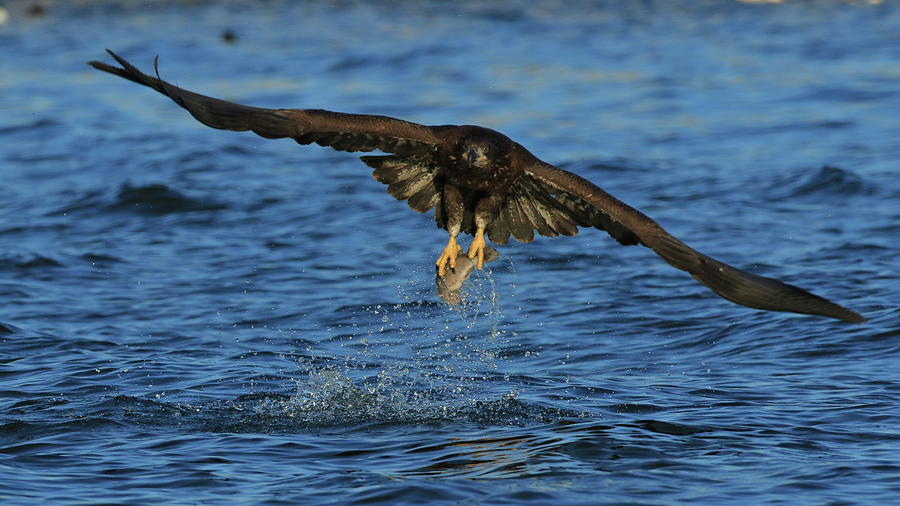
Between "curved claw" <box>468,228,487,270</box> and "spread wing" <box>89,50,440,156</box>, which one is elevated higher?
"spread wing" <box>89,50,440,156</box>

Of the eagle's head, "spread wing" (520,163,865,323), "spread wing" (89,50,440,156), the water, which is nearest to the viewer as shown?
"spread wing" (520,163,865,323)

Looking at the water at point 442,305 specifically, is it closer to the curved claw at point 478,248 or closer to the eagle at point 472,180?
the curved claw at point 478,248

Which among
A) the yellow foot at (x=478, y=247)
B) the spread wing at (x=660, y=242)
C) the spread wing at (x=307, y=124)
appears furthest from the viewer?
the yellow foot at (x=478, y=247)

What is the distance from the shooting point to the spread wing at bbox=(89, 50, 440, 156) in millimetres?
7195

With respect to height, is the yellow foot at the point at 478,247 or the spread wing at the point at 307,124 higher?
the spread wing at the point at 307,124

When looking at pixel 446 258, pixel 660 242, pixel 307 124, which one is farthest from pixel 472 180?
pixel 660 242

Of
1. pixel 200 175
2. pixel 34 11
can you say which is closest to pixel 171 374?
pixel 200 175

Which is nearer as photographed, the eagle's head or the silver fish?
the eagle's head

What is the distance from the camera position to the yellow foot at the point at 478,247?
833 centimetres

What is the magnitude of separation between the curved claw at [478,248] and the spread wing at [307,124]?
2.02 feet

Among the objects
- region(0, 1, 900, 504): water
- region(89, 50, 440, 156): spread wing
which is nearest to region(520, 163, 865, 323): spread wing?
region(89, 50, 440, 156): spread wing

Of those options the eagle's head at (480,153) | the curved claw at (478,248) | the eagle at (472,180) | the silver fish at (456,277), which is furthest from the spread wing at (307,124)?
the silver fish at (456,277)

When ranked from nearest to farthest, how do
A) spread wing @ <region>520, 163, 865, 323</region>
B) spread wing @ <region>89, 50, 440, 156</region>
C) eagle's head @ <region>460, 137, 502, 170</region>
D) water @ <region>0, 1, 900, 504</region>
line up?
spread wing @ <region>520, 163, 865, 323</region> < spread wing @ <region>89, 50, 440, 156</region> < water @ <region>0, 1, 900, 504</region> < eagle's head @ <region>460, 137, 502, 170</region>

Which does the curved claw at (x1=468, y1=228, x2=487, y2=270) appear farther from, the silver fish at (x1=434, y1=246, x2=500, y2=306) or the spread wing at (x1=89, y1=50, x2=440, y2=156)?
the spread wing at (x1=89, y1=50, x2=440, y2=156)
